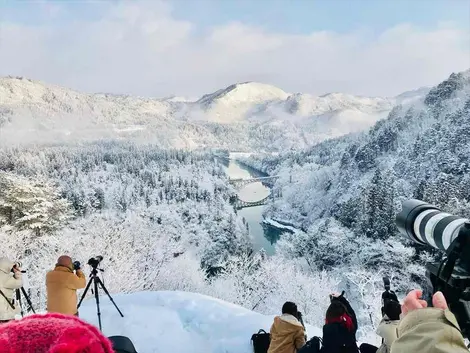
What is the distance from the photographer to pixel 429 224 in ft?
8.88

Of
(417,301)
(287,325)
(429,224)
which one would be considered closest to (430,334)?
(417,301)

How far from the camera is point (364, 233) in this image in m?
40.8

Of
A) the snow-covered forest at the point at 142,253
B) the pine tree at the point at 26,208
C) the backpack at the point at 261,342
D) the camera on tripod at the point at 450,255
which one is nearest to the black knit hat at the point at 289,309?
the backpack at the point at 261,342

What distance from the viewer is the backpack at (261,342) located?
6.00 metres

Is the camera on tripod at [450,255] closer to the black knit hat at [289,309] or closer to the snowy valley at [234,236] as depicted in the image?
the black knit hat at [289,309]

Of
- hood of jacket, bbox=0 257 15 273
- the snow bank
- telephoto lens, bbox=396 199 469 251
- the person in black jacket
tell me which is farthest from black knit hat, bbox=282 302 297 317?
hood of jacket, bbox=0 257 15 273

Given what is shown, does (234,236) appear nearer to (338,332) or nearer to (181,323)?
(181,323)

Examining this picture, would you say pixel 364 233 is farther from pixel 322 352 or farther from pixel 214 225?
pixel 322 352

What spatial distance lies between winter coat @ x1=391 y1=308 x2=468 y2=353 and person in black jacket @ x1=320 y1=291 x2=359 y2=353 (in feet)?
7.93

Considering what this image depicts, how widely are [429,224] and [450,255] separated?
609mm

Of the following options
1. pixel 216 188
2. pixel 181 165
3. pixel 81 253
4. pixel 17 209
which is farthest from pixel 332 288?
pixel 181 165

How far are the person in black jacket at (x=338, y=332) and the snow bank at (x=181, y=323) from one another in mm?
2699

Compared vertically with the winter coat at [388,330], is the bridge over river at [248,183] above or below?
below

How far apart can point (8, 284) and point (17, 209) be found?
24451 millimetres
